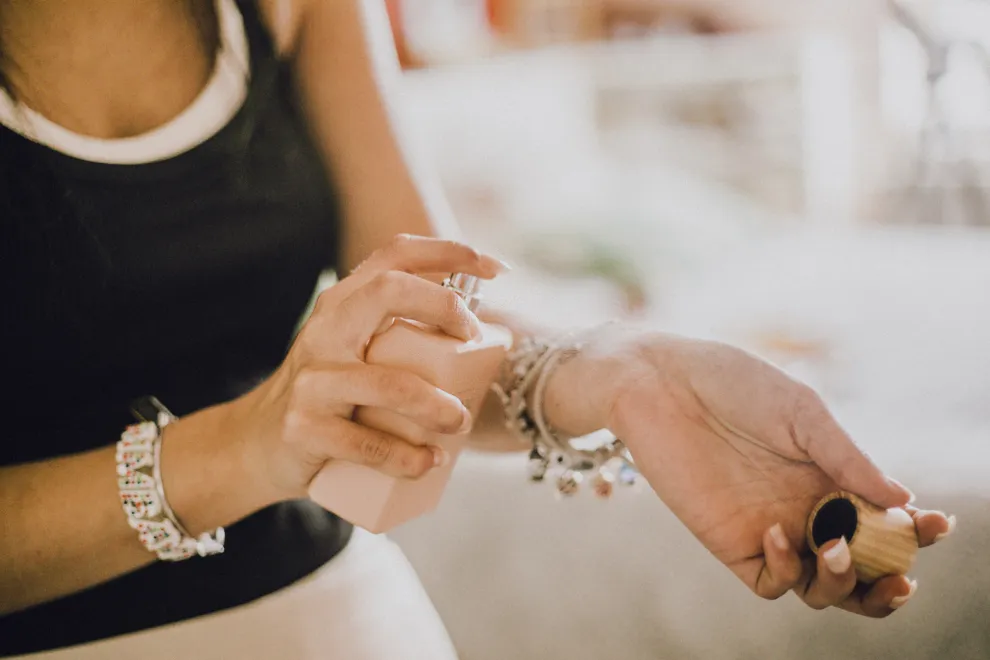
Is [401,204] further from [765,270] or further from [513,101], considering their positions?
[513,101]

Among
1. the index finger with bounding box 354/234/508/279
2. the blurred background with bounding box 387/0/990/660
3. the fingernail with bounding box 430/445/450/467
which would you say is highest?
the index finger with bounding box 354/234/508/279

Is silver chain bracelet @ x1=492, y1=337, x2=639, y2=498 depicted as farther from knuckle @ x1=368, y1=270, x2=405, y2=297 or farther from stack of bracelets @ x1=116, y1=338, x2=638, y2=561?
knuckle @ x1=368, y1=270, x2=405, y2=297

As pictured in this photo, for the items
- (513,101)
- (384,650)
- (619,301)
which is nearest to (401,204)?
(384,650)

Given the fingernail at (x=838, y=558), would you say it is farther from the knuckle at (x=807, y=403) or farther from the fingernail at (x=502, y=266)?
the fingernail at (x=502, y=266)

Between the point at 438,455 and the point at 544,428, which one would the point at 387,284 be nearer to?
the point at 438,455

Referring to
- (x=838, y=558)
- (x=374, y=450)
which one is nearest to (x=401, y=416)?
(x=374, y=450)

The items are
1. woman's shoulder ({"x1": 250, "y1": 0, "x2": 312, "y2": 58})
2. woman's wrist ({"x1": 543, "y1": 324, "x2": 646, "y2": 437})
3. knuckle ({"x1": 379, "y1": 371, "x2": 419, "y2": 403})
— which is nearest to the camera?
knuckle ({"x1": 379, "y1": 371, "x2": 419, "y2": 403})

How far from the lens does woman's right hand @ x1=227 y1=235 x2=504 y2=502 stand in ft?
1.46

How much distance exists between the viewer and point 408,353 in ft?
1.51

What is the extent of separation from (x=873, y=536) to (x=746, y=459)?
0.28 feet

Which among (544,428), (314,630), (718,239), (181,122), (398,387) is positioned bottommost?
(718,239)

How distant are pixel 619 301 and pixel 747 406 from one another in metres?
1.29

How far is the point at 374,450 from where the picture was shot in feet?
1.49

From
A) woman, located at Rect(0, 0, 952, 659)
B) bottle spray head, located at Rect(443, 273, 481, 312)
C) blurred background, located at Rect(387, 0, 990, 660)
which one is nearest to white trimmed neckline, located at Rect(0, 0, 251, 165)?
woman, located at Rect(0, 0, 952, 659)
